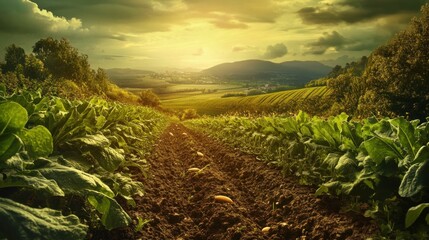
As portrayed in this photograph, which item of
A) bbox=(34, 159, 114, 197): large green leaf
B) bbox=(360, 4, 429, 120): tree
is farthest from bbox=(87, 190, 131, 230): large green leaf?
bbox=(360, 4, 429, 120): tree

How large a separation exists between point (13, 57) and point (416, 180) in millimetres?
73882

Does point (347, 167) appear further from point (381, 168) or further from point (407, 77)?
point (407, 77)

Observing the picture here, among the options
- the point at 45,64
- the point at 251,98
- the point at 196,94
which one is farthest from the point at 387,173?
the point at 196,94

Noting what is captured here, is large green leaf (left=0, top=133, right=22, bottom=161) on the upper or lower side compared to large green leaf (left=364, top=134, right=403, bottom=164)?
upper

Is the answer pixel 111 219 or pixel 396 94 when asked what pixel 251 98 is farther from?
pixel 111 219

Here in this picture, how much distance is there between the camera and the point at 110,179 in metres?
3.88

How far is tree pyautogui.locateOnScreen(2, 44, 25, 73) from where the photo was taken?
62812mm

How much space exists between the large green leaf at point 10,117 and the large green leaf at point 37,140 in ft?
1.03

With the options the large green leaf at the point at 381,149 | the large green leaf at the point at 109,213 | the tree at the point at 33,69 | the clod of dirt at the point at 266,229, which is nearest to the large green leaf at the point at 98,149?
the large green leaf at the point at 109,213

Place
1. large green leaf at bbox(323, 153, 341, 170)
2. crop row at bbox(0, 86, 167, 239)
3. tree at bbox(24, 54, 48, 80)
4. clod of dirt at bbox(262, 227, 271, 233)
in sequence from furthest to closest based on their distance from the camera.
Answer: tree at bbox(24, 54, 48, 80), clod of dirt at bbox(262, 227, 271, 233), large green leaf at bbox(323, 153, 341, 170), crop row at bbox(0, 86, 167, 239)

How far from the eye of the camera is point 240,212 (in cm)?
521

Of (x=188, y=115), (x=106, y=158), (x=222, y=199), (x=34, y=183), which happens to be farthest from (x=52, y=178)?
(x=188, y=115)

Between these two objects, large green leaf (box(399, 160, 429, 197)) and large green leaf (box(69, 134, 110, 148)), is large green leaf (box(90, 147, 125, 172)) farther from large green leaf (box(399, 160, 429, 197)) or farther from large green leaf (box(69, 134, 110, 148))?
large green leaf (box(399, 160, 429, 197))

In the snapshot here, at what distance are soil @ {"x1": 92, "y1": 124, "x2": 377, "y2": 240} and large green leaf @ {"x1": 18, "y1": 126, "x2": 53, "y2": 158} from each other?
1.04 meters
